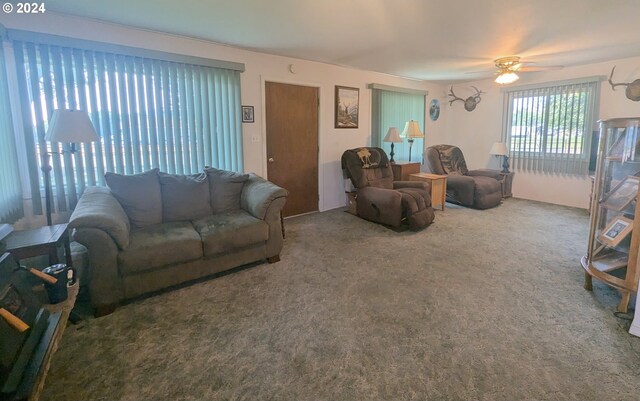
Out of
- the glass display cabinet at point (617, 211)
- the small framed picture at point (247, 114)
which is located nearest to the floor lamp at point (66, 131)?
the small framed picture at point (247, 114)

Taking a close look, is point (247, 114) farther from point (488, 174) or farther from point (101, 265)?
point (488, 174)

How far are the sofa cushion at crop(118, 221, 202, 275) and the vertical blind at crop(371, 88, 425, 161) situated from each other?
379 centimetres

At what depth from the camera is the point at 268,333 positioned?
2.04 metres

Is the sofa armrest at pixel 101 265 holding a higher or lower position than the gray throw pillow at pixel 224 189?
lower

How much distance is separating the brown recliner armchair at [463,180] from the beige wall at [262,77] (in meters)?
0.77

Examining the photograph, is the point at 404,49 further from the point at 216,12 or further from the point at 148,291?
the point at 148,291

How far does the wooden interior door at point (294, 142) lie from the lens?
14.3 feet

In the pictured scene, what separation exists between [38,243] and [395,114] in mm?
5308

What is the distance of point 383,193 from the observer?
4.20 metres

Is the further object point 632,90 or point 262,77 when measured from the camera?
point 632,90

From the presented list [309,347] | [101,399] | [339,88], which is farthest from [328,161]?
[101,399]

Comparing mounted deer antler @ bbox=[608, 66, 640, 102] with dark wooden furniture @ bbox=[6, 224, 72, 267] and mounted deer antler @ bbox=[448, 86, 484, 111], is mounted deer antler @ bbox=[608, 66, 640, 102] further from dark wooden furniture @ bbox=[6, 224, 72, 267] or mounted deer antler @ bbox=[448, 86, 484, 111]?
dark wooden furniture @ bbox=[6, 224, 72, 267]

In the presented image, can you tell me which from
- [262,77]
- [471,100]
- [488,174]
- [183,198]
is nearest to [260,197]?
[183,198]

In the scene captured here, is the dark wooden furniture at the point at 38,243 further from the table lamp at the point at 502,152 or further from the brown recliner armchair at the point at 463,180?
the table lamp at the point at 502,152
